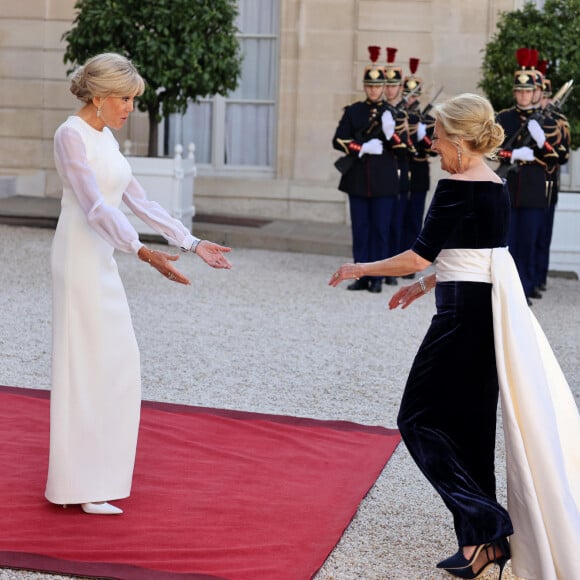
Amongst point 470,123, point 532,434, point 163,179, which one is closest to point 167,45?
point 163,179

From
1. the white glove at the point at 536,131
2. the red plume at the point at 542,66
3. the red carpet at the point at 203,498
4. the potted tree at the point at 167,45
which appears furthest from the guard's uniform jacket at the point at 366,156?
the red carpet at the point at 203,498

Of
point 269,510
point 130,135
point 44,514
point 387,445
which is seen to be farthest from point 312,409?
point 130,135

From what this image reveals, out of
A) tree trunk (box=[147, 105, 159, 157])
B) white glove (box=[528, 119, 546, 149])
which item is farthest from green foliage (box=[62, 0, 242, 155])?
white glove (box=[528, 119, 546, 149])

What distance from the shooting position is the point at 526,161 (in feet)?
33.2

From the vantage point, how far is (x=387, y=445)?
5.62 meters

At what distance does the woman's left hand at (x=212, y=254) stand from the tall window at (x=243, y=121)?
10008mm

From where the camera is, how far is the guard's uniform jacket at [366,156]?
1034 centimetres

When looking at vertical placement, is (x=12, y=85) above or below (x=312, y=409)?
above

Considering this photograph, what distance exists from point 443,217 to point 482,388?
578 mm

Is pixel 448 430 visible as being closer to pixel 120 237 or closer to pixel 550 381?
pixel 550 381

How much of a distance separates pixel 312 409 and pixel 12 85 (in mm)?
9218

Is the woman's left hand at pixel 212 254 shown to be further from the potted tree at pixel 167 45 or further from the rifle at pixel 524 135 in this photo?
the potted tree at pixel 167 45

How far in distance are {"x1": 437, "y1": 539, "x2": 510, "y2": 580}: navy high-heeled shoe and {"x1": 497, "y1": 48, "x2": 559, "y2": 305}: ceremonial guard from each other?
5975 millimetres

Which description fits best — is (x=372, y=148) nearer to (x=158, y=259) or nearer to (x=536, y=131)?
(x=536, y=131)
